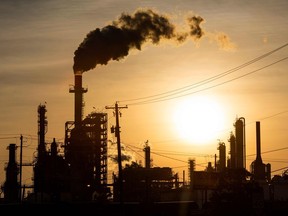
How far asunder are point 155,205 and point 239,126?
37.8 meters

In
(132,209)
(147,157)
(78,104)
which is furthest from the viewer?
(147,157)

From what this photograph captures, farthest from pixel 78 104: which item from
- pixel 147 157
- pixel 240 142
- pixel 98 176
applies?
pixel 147 157

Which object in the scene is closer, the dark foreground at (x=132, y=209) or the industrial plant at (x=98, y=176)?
the dark foreground at (x=132, y=209)

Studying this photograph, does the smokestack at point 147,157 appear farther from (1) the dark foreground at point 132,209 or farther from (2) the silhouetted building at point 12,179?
(1) the dark foreground at point 132,209

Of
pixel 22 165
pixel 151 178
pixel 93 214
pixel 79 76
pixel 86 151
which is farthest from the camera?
pixel 151 178

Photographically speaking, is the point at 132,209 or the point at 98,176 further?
the point at 98,176

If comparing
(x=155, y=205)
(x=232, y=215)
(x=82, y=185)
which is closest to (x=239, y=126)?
(x=82, y=185)

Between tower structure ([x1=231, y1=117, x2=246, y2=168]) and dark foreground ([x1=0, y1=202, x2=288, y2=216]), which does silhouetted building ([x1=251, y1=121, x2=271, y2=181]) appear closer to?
tower structure ([x1=231, y1=117, x2=246, y2=168])

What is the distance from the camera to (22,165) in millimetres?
94125

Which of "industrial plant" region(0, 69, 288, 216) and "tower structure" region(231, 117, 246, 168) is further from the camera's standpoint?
"tower structure" region(231, 117, 246, 168)

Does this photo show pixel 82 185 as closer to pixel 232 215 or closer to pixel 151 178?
pixel 151 178

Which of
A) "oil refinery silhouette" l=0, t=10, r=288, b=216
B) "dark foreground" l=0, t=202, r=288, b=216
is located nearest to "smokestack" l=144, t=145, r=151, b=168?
"oil refinery silhouette" l=0, t=10, r=288, b=216

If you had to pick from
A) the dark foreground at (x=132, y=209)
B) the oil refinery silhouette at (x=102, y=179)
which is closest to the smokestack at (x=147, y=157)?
the oil refinery silhouette at (x=102, y=179)

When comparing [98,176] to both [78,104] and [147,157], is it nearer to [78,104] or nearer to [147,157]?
[78,104]
